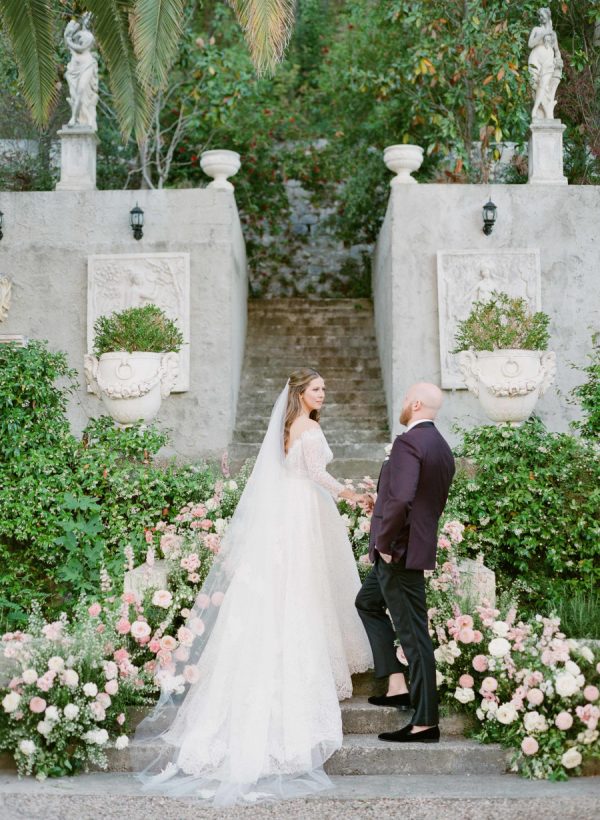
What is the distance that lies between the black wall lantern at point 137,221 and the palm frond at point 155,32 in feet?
11.4

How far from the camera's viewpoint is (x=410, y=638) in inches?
157

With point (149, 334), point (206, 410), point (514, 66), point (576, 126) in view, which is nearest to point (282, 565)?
point (149, 334)

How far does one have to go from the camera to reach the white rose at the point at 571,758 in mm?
3637

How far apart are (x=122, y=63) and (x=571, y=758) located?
580 centimetres

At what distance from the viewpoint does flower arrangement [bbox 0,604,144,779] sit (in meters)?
3.76

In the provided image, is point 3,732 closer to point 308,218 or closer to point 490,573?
point 490,573

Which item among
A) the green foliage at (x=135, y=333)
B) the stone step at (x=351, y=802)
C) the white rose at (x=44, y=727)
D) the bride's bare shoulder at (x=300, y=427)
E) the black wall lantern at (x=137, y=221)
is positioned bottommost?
the stone step at (x=351, y=802)

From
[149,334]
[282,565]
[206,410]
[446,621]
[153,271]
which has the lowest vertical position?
[446,621]

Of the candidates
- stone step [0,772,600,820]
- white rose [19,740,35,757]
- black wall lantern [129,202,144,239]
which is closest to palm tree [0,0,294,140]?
black wall lantern [129,202,144,239]

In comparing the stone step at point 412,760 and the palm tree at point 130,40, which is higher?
the palm tree at point 130,40

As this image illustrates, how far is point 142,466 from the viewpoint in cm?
626

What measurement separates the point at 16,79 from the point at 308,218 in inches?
186

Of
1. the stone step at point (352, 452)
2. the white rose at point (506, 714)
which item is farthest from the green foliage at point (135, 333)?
the white rose at point (506, 714)

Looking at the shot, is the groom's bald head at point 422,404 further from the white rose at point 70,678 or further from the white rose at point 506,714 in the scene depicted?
→ the white rose at point 70,678
